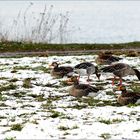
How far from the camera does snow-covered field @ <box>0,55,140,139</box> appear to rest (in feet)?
31.3

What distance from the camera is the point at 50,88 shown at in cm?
1464

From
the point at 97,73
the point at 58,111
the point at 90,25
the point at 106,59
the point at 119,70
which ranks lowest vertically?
the point at 58,111

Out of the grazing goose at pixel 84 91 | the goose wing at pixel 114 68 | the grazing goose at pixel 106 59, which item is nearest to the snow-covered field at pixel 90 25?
the grazing goose at pixel 106 59

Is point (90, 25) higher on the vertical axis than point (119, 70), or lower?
higher

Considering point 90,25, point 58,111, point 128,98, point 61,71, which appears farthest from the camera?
point 90,25

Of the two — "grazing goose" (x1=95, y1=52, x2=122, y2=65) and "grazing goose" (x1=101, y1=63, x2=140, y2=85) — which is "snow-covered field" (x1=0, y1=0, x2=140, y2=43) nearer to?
"grazing goose" (x1=95, y1=52, x2=122, y2=65)

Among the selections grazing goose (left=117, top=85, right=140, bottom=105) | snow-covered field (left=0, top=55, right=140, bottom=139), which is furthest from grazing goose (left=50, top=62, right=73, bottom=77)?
grazing goose (left=117, top=85, right=140, bottom=105)

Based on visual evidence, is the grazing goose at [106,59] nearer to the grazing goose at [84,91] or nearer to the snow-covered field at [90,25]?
the grazing goose at [84,91]

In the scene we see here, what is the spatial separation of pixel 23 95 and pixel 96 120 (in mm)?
3566

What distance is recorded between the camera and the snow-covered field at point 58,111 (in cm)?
953

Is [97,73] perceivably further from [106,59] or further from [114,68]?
[106,59]

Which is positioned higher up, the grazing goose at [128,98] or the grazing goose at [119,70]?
the grazing goose at [119,70]

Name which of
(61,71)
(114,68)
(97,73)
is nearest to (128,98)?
(114,68)

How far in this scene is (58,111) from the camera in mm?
11367
